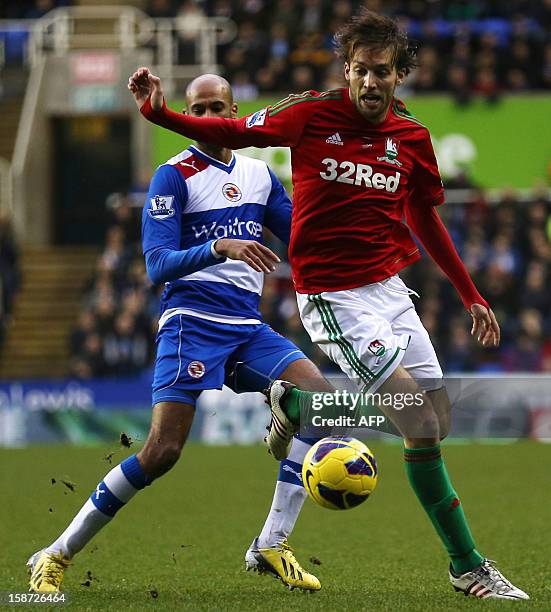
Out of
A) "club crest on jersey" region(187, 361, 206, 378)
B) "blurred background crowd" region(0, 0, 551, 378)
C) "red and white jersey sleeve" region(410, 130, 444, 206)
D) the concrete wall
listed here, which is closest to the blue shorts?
"club crest on jersey" region(187, 361, 206, 378)

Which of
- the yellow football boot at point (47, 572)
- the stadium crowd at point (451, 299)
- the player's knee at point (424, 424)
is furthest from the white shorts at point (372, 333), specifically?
the stadium crowd at point (451, 299)

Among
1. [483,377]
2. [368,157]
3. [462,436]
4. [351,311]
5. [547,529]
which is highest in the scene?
[368,157]

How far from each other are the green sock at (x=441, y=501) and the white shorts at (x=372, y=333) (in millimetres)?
315

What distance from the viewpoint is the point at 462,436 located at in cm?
1606

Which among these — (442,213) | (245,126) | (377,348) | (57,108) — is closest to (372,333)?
(377,348)

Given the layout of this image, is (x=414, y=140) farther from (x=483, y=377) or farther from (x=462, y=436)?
(x=462, y=436)

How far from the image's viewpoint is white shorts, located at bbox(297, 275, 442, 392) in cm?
556

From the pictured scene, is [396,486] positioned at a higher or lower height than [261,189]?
lower

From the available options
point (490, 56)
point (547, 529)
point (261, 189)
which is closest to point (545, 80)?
point (490, 56)

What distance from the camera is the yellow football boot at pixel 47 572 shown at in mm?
5844

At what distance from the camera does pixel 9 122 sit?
938 inches

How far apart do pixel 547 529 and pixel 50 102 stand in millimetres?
16163

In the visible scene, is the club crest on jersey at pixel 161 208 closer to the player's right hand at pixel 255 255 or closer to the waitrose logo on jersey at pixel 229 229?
the waitrose logo on jersey at pixel 229 229

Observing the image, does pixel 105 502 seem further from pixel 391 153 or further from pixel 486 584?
pixel 391 153
